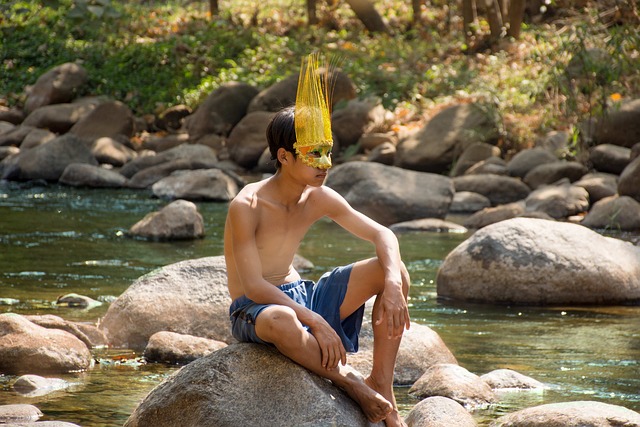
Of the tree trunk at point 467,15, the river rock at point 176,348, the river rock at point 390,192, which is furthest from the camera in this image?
the tree trunk at point 467,15

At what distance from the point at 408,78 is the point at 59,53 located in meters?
9.67

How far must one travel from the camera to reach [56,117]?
2155cm

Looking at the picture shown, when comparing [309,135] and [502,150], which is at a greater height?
Answer: [309,135]

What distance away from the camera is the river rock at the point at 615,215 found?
13023mm

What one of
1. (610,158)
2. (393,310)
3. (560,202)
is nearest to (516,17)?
(610,158)

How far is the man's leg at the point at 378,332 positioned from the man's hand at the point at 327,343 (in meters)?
0.25

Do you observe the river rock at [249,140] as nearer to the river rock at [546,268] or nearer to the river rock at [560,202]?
the river rock at [560,202]

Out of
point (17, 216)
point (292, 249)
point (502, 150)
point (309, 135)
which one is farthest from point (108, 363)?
point (502, 150)

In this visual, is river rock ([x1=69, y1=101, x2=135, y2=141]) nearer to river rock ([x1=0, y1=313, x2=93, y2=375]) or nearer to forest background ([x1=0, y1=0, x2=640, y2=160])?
forest background ([x1=0, y1=0, x2=640, y2=160])

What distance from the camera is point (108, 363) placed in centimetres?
677

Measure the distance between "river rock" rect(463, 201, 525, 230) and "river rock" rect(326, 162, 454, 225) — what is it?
0.45 meters

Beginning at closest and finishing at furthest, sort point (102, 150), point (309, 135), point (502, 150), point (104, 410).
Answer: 1. point (309, 135)
2. point (104, 410)
3. point (502, 150)
4. point (102, 150)

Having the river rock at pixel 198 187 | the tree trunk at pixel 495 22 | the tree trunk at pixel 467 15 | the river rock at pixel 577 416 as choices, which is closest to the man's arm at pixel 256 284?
the river rock at pixel 577 416

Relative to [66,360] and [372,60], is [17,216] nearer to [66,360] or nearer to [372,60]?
[66,360]
